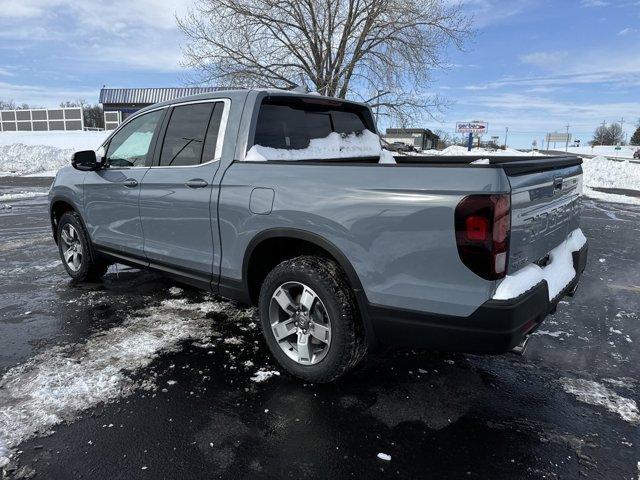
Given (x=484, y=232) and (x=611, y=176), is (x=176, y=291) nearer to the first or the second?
(x=484, y=232)

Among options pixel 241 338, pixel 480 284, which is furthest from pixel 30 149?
pixel 480 284

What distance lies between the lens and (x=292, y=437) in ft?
8.42

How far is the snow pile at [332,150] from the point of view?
3438 millimetres

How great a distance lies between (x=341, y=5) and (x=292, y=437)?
19.9m

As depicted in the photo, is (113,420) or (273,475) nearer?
(273,475)

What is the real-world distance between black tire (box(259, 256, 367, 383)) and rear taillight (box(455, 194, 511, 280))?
0.81 metres

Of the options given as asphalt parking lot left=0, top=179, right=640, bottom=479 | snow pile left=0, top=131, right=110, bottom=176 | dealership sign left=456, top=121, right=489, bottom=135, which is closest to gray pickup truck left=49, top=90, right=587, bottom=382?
asphalt parking lot left=0, top=179, right=640, bottom=479

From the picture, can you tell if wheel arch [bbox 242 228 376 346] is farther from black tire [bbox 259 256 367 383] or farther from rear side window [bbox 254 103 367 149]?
rear side window [bbox 254 103 367 149]

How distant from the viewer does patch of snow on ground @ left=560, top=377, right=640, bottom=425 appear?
2.82m

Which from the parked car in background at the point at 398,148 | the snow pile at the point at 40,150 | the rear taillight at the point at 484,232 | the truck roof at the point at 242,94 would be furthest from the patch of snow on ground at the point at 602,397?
the snow pile at the point at 40,150

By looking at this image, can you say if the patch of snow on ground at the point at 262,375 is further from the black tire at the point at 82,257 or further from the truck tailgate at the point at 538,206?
the black tire at the point at 82,257

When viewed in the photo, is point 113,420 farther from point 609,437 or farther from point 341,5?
point 341,5

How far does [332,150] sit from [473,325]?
219 cm

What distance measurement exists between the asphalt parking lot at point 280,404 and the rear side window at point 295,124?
163 centimetres
